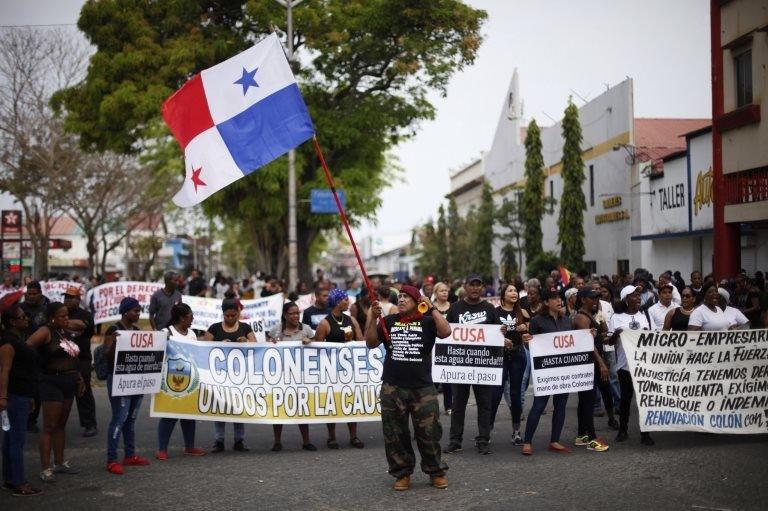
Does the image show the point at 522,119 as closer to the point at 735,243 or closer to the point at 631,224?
the point at 631,224

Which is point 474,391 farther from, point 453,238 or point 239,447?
point 453,238

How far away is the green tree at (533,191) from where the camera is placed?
1543 inches

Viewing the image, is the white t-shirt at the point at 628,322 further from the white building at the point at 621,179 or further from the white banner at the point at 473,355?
the white building at the point at 621,179

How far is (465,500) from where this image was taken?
788 cm

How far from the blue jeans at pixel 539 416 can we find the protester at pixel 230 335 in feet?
10.5

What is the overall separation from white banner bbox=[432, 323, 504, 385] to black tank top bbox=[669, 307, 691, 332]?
6.90ft

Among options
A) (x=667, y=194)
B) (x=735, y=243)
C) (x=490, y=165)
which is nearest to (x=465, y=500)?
(x=735, y=243)

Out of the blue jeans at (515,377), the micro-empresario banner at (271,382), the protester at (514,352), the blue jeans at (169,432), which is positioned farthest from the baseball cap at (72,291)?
the blue jeans at (515,377)

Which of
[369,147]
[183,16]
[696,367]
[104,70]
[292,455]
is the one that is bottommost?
[292,455]

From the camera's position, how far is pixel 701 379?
10367mm

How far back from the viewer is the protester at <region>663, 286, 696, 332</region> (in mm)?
10930

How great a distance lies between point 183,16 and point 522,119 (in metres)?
28.2

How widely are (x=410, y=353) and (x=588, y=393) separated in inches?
115

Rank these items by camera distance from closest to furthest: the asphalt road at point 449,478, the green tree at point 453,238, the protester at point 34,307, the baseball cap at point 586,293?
1. the asphalt road at point 449,478
2. the baseball cap at point 586,293
3. the protester at point 34,307
4. the green tree at point 453,238
